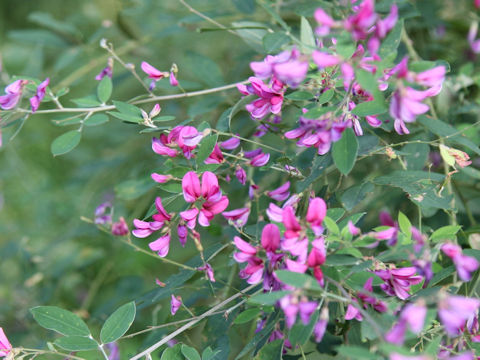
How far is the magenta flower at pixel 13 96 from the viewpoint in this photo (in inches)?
35.9

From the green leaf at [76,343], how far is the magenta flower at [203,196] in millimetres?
237

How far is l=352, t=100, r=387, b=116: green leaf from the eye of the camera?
696 mm

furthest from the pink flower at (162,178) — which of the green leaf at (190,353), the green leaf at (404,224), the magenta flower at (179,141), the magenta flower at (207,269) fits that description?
the green leaf at (404,224)

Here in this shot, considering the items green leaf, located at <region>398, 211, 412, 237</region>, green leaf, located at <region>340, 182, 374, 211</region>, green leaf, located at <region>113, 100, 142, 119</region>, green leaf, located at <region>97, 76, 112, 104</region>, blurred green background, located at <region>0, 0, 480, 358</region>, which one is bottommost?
blurred green background, located at <region>0, 0, 480, 358</region>

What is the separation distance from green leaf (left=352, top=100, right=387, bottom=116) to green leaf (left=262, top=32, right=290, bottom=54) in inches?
6.6

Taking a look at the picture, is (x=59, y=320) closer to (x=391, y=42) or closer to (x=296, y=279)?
(x=296, y=279)

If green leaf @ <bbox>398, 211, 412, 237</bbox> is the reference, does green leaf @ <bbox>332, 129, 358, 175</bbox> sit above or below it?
above

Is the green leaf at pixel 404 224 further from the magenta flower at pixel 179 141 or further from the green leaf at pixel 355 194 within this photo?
the magenta flower at pixel 179 141

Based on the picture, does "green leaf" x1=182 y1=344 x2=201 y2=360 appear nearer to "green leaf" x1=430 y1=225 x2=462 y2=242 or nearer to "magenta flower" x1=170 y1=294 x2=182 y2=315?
"magenta flower" x1=170 y1=294 x2=182 y2=315

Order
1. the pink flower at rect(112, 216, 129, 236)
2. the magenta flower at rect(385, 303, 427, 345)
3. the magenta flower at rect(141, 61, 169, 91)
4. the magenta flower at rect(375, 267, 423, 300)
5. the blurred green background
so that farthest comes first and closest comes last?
the blurred green background → the pink flower at rect(112, 216, 129, 236) → the magenta flower at rect(141, 61, 169, 91) → the magenta flower at rect(375, 267, 423, 300) → the magenta flower at rect(385, 303, 427, 345)

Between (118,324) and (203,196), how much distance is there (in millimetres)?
241

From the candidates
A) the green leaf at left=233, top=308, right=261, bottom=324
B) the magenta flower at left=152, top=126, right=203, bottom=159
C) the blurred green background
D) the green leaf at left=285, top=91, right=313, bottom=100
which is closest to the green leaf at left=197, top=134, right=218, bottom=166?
the magenta flower at left=152, top=126, right=203, bottom=159

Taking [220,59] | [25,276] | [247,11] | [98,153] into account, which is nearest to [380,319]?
[247,11]

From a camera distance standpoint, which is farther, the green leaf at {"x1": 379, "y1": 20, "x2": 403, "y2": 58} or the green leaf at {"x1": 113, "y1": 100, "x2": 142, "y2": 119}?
the green leaf at {"x1": 113, "y1": 100, "x2": 142, "y2": 119}
